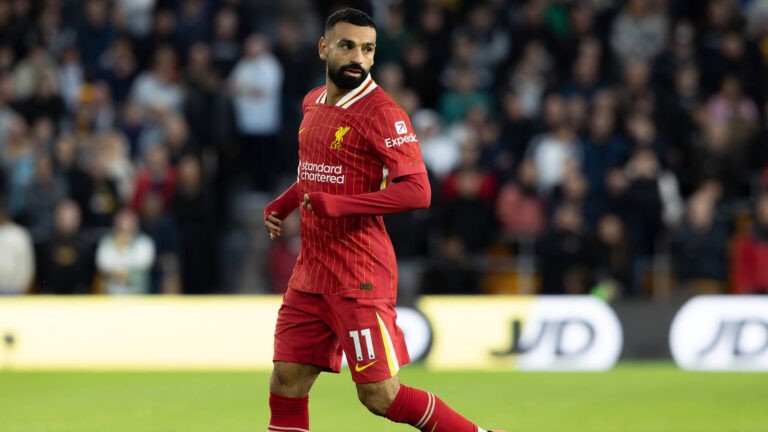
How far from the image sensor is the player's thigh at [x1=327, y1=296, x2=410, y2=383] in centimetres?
514

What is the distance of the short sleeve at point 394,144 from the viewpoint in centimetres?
507

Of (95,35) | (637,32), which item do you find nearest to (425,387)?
(637,32)

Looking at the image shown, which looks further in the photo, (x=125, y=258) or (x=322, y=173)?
(x=125, y=258)

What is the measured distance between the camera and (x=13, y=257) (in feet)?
42.2

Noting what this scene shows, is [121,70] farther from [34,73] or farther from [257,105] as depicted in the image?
[257,105]

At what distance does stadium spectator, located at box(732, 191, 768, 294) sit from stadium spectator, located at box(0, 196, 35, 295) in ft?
25.2

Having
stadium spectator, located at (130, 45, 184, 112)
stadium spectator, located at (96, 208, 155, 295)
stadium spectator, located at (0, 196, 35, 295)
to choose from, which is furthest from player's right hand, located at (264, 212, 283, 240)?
stadium spectator, located at (130, 45, 184, 112)

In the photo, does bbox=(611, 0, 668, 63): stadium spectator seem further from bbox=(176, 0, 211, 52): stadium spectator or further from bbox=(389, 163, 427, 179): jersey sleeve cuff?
A: bbox=(389, 163, 427, 179): jersey sleeve cuff

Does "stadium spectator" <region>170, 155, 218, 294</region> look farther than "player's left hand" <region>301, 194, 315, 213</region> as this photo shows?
Yes

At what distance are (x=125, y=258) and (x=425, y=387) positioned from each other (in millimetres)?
4242

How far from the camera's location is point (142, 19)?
15.4 meters

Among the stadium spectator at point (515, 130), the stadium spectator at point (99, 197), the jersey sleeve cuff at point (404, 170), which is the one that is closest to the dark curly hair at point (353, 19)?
the jersey sleeve cuff at point (404, 170)

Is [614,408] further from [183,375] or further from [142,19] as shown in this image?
[142,19]

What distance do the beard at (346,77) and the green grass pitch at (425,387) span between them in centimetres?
322
